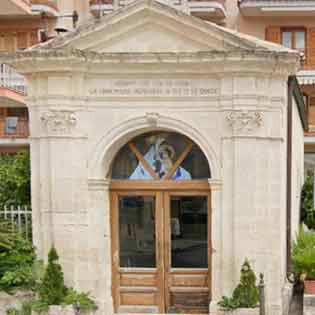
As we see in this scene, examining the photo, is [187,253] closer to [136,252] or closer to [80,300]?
[136,252]

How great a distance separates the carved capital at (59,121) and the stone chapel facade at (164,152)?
0.02 metres

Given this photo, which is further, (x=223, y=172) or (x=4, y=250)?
(x=4, y=250)

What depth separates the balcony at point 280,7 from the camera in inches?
944

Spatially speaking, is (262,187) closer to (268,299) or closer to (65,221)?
(268,299)

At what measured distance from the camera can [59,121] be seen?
855cm

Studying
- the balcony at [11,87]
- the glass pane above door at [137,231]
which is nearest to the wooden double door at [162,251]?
the glass pane above door at [137,231]

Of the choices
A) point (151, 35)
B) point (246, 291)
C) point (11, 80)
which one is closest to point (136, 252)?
point (246, 291)

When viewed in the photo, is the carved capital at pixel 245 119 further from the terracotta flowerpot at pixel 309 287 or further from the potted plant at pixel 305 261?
the terracotta flowerpot at pixel 309 287

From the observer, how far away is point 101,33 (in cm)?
847

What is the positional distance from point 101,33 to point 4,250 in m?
3.95

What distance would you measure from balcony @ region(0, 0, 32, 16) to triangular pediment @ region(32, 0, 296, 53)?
1406 centimetres

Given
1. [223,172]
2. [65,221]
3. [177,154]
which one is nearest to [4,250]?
[65,221]

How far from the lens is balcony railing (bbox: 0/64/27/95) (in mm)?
18927

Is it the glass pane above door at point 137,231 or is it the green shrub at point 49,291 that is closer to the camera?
the green shrub at point 49,291
